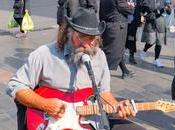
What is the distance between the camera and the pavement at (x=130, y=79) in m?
5.15

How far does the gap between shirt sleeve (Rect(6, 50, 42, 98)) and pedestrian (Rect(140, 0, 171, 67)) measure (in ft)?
13.4

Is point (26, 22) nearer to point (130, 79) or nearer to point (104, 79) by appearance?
point (130, 79)

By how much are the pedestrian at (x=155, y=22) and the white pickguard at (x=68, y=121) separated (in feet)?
13.7

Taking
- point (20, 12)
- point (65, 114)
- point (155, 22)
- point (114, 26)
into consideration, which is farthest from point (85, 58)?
point (20, 12)

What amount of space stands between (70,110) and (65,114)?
0.04 m

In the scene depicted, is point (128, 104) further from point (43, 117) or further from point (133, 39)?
point (133, 39)

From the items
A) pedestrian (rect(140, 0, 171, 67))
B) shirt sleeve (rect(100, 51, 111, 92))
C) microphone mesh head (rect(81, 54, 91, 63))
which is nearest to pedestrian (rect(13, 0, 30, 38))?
pedestrian (rect(140, 0, 171, 67))

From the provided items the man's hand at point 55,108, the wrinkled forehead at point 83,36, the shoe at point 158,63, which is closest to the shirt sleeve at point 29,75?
the man's hand at point 55,108

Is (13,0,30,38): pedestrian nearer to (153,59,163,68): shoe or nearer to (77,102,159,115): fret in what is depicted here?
(153,59,163,68): shoe

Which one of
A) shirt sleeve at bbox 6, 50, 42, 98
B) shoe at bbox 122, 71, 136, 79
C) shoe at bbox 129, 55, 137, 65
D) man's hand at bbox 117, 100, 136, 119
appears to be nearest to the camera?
man's hand at bbox 117, 100, 136, 119

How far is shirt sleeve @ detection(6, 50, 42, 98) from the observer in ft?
10.0

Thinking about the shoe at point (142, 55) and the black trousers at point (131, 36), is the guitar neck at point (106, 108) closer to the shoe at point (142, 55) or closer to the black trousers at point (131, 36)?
the black trousers at point (131, 36)

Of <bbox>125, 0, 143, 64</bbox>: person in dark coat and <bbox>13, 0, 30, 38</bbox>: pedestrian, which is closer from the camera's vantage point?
<bbox>125, 0, 143, 64</bbox>: person in dark coat

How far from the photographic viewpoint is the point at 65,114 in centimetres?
296
